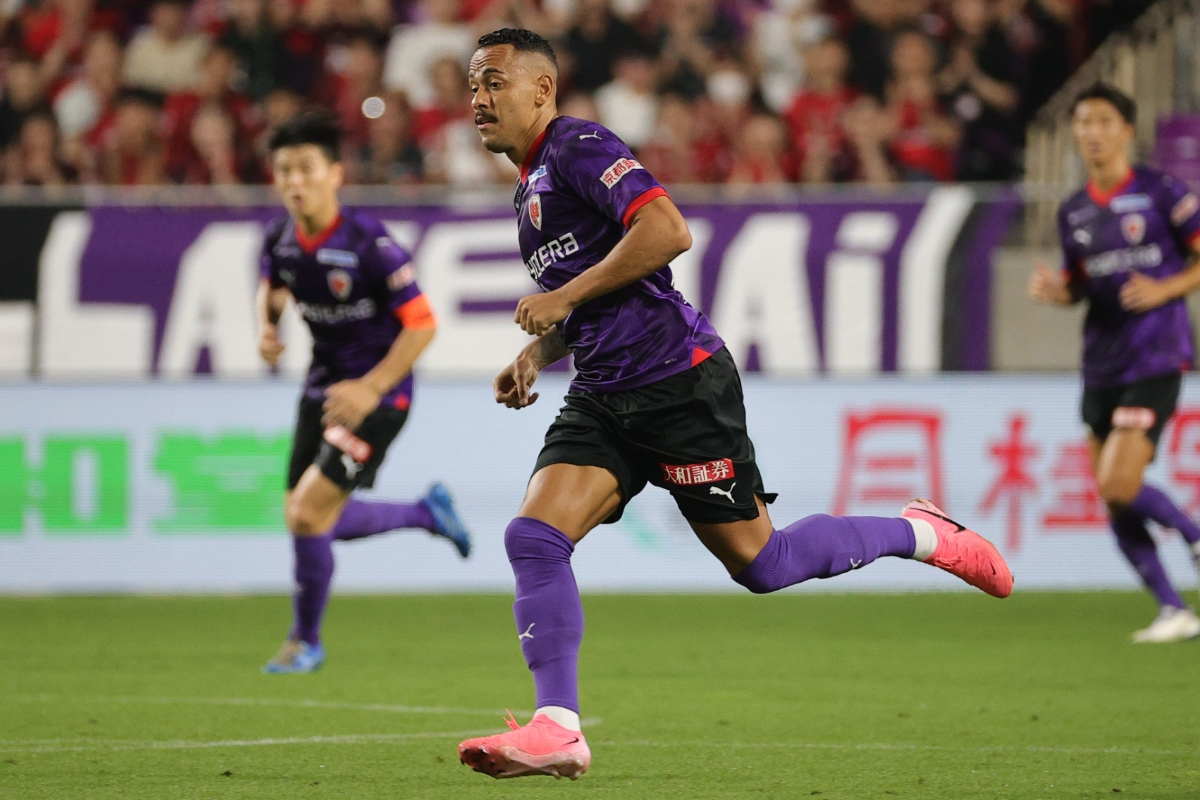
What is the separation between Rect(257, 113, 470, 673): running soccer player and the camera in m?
7.00

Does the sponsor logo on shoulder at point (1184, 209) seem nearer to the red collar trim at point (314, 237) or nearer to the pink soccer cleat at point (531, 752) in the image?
the red collar trim at point (314, 237)

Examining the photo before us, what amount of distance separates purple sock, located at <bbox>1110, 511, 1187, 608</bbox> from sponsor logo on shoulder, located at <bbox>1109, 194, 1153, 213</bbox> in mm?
1480

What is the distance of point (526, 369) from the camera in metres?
4.24

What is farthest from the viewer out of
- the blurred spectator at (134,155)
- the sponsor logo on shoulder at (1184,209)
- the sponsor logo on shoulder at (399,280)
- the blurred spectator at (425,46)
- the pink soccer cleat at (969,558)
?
the blurred spectator at (425,46)

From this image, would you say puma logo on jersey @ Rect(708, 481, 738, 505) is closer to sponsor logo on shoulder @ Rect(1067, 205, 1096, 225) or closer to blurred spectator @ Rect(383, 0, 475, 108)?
sponsor logo on shoulder @ Rect(1067, 205, 1096, 225)

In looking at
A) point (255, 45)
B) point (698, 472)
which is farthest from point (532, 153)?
point (255, 45)

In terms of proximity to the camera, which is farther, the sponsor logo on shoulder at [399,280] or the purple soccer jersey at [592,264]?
the sponsor logo on shoulder at [399,280]

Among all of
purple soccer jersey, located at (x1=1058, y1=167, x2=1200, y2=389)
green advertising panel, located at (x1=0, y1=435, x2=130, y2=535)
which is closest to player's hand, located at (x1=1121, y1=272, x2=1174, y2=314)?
purple soccer jersey, located at (x1=1058, y1=167, x2=1200, y2=389)

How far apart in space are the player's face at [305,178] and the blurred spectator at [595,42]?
20.4 ft

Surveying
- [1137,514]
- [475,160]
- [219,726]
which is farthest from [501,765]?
[475,160]

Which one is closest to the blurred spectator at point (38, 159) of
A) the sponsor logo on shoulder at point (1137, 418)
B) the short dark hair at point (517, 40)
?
the sponsor logo on shoulder at point (1137, 418)

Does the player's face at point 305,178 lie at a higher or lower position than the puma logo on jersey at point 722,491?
higher

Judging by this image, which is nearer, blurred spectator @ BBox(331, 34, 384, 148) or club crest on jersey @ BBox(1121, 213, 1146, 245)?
club crest on jersey @ BBox(1121, 213, 1146, 245)

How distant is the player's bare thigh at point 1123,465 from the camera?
7734 millimetres
